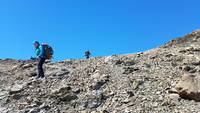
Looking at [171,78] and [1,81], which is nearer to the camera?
[171,78]

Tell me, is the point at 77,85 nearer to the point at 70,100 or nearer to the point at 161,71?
the point at 70,100

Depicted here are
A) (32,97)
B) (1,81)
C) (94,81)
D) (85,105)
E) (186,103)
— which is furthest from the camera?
(1,81)

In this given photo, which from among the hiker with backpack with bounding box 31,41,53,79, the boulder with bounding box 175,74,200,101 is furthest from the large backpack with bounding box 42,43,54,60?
the boulder with bounding box 175,74,200,101

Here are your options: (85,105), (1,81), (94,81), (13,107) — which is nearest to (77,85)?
(94,81)

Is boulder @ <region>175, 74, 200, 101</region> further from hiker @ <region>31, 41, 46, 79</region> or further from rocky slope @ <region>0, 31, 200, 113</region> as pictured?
hiker @ <region>31, 41, 46, 79</region>

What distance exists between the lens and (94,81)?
10242mm

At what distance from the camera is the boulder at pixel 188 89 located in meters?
7.88

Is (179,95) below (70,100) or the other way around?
below

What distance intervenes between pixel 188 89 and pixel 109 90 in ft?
9.50

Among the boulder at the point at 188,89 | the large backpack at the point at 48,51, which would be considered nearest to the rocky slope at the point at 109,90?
the boulder at the point at 188,89

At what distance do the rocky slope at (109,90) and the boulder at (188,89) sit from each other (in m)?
0.19

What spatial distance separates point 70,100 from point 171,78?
4.18 metres

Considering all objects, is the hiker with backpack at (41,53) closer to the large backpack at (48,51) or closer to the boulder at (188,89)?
the large backpack at (48,51)

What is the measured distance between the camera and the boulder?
7880 millimetres
